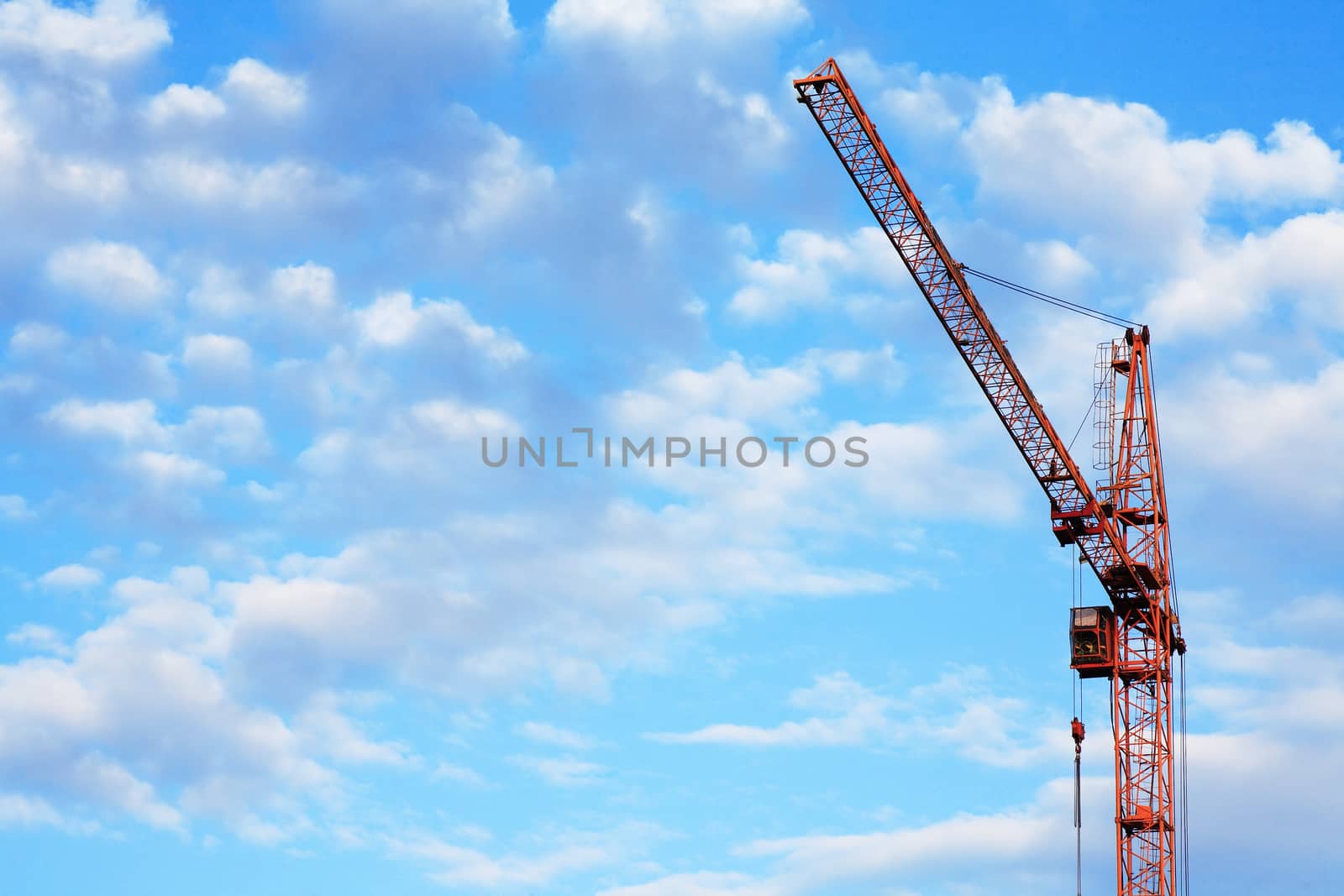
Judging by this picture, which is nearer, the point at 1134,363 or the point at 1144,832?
the point at 1144,832

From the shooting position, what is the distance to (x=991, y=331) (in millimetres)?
138625

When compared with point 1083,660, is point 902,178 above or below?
above

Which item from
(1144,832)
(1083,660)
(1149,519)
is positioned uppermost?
(1149,519)

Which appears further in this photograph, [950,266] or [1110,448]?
[1110,448]

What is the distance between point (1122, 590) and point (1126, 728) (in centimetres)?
913

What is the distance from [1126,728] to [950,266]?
3305 cm

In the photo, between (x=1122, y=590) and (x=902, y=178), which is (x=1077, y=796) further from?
(x=902, y=178)

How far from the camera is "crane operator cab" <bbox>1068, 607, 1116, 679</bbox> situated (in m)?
143

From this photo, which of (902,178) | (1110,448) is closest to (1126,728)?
(1110,448)

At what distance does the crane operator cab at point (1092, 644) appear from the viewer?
142750 millimetres

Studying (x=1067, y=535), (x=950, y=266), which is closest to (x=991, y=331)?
(x=950, y=266)

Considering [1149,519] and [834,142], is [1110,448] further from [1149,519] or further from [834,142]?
[834,142]

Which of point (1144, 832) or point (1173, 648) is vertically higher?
point (1173, 648)

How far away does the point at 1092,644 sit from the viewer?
143 meters
